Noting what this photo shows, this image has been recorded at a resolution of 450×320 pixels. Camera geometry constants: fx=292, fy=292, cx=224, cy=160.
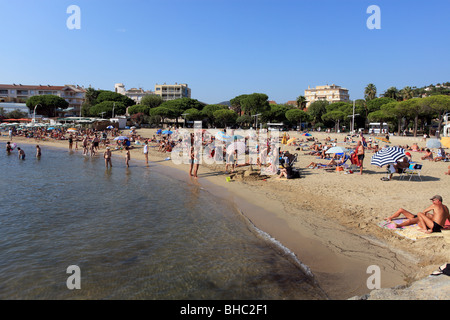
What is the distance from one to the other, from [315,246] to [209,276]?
2452mm

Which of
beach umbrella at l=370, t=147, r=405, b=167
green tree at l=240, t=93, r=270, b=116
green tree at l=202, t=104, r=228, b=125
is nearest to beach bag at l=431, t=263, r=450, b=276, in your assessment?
beach umbrella at l=370, t=147, r=405, b=167

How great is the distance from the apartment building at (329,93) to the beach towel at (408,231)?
4139 inches

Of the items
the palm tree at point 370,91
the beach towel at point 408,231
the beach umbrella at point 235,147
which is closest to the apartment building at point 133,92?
the palm tree at point 370,91

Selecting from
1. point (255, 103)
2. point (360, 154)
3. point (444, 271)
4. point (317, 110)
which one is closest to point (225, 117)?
point (255, 103)

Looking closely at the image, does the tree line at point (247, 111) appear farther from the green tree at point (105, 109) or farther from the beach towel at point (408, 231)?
the beach towel at point (408, 231)

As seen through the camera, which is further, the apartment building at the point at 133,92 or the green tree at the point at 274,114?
the apartment building at the point at 133,92

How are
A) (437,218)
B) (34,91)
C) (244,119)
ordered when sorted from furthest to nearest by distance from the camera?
(34,91), (244,119), (437,218)

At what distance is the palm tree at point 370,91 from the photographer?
226 feet

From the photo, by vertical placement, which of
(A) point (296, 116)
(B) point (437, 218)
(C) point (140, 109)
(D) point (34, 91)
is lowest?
(B) point (437, 218)

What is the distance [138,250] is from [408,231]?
584cm

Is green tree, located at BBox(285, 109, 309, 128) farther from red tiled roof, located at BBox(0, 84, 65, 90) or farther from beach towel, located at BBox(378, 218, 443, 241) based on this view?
red tiled roof, located at BBox(0, 84, 65, 90)

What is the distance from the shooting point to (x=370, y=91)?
69125mm

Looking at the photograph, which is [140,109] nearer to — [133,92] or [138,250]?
[133,92]
